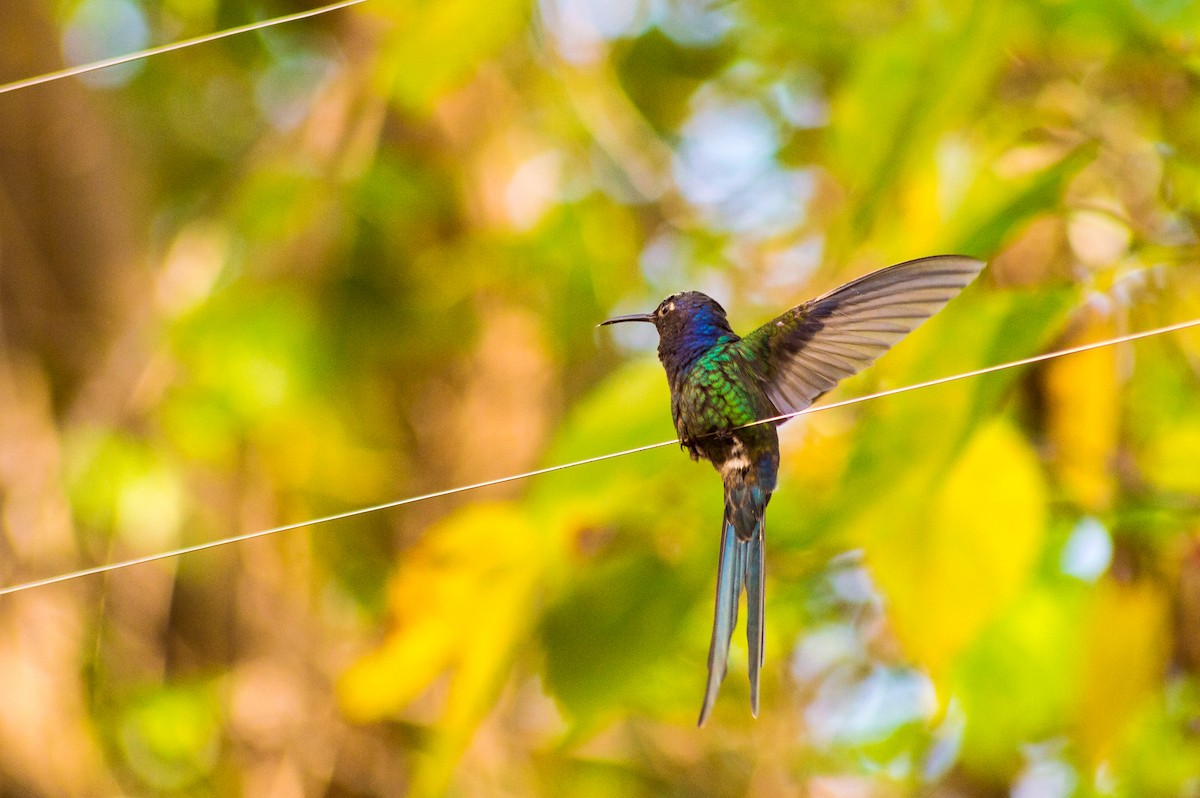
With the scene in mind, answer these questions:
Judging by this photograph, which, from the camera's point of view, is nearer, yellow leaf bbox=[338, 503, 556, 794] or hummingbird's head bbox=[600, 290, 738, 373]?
hummingbird's head bbox=[600, 290, 738, 373]

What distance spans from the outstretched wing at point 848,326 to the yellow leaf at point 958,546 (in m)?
0.09

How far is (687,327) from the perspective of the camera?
0.26 m

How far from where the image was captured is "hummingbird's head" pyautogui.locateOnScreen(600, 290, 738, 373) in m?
0.25

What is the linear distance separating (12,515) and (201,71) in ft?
0.78

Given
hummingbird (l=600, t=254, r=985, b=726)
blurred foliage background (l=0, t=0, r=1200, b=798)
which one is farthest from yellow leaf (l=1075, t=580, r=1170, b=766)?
hummingbird (l=600, t=254, r=985, b=726)

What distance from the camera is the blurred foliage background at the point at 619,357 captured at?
0.98ft

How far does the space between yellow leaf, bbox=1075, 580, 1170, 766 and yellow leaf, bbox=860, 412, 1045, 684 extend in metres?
0.09

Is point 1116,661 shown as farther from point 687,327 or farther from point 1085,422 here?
point 687,327

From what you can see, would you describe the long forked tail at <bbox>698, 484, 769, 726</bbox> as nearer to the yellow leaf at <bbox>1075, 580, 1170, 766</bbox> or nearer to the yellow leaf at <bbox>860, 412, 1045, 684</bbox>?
the yellow leaf at <bbox>860, 412, 1045, 684</bbox>

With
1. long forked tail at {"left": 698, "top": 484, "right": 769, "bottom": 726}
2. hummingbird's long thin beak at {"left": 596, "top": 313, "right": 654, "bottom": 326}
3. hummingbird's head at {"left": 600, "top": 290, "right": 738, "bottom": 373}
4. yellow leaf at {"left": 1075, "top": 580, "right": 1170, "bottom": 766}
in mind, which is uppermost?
hummingbird's long thin beak at {"left": 596, "top": 313, "right": 654, "bottom": 326}

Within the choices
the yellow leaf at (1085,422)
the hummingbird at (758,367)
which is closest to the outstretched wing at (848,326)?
the hummingbird at (758,367)

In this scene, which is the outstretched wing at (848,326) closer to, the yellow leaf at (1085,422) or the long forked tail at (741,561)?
the long forked tail at (741,561)

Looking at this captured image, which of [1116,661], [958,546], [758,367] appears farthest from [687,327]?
[1116,661]

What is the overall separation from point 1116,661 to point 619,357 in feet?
0.78
